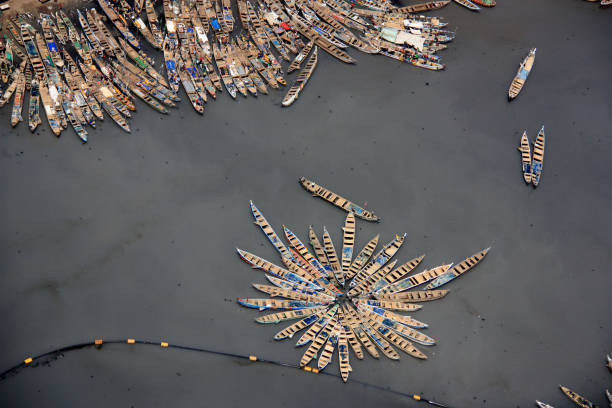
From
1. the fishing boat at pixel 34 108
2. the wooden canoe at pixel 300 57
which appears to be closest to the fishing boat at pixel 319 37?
the wooden canoe at pixel 300 57

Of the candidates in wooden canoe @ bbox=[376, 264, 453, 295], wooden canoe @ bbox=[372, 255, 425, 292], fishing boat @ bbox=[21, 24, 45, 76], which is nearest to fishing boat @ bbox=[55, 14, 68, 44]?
fishing boat @ bbox=[21, 24, 45, 76]

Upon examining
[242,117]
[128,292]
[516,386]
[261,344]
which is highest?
[242,117]

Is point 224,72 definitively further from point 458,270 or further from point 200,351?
point 458,270

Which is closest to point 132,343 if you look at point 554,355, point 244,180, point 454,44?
point 244,180

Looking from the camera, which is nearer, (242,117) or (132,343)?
(132,343)

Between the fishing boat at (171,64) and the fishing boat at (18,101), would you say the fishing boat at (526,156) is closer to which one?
the fishing boat at (171,64)

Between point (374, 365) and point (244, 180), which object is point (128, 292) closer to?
point (244, 180)

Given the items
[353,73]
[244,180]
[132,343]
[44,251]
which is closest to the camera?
[132,343]
